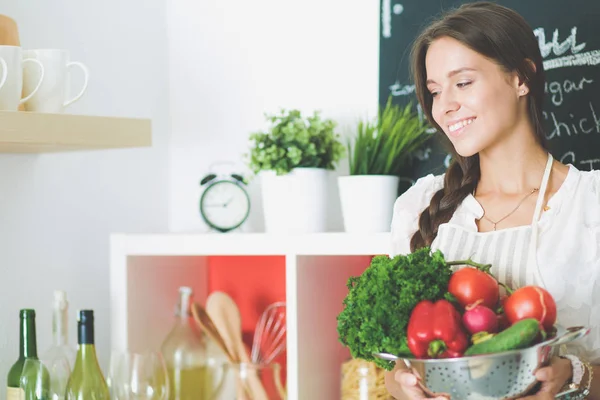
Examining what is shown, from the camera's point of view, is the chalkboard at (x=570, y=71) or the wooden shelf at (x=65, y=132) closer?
the wooden shelf at (x=65, y=132)

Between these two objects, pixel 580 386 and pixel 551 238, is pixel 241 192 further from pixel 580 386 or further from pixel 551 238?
pixel 580 386

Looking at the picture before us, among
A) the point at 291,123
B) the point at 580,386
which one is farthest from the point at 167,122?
the point at 580,386

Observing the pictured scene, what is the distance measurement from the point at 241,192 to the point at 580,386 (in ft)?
3.37

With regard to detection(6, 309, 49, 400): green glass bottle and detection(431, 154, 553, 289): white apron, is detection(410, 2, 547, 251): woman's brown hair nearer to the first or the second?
A: detection(431, 154, 553, 289): white apron

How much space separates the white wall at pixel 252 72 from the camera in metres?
2.16

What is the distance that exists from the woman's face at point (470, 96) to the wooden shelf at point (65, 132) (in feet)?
2.18

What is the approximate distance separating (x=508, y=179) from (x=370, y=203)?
0.34 meters

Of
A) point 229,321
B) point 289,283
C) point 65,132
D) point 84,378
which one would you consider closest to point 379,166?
point 289,283

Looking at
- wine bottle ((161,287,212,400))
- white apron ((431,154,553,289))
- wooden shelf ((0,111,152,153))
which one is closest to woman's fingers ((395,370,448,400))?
white apron ((431,154,553,289))

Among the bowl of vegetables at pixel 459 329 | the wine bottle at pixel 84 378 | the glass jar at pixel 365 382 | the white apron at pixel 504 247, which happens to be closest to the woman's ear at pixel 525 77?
the white apron at pixel 504 247

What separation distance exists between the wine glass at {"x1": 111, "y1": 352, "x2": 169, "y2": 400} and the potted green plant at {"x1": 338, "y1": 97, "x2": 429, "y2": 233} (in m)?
0.53

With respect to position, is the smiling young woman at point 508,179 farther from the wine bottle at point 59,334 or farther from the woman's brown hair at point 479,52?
the wine bottle at point 59,334

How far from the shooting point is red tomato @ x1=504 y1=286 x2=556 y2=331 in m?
1.19

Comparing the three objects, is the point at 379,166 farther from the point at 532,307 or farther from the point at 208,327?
the point at 532,307
